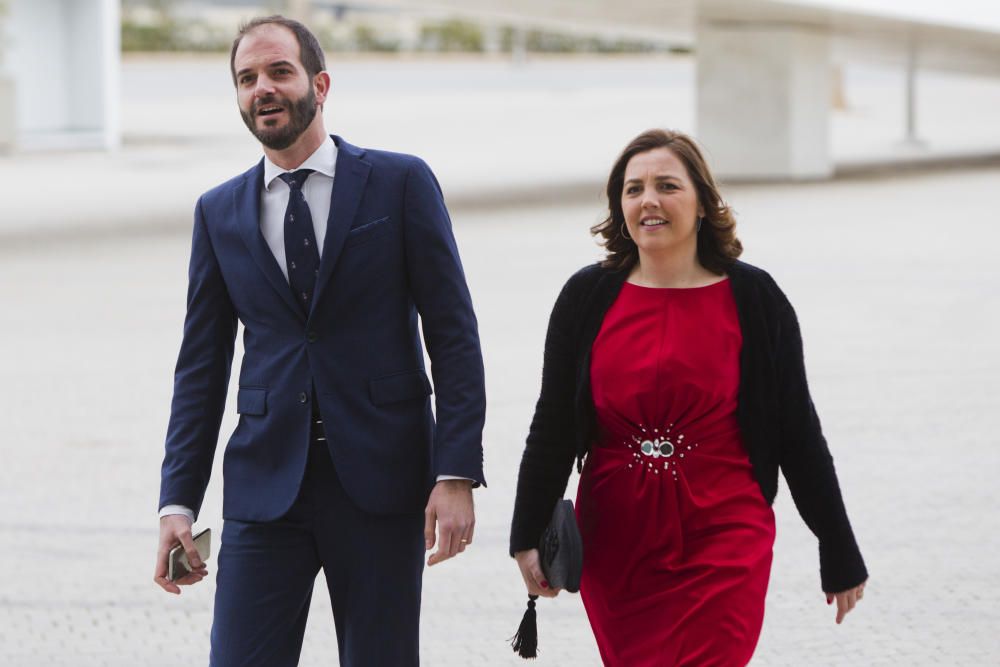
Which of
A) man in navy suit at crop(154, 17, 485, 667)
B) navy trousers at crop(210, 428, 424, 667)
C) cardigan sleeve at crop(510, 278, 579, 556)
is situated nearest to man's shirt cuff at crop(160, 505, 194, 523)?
man in navy suit at crop(154, 17, 485, 667)

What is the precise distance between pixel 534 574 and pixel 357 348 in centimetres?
62

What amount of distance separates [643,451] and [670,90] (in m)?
48.1

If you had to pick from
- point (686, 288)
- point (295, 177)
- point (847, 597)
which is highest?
point (295, 177)

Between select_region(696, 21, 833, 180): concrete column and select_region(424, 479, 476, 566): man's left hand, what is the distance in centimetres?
2204

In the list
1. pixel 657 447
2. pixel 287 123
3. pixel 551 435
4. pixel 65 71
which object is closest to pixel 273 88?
pixel 287 123

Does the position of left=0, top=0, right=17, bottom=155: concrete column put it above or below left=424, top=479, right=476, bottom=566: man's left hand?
above

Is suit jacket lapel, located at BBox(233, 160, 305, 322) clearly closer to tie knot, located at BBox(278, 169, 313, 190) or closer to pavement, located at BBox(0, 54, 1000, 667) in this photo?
tie knot, located at BBox(278, 169, 313, 190)

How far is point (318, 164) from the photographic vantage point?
3.41m

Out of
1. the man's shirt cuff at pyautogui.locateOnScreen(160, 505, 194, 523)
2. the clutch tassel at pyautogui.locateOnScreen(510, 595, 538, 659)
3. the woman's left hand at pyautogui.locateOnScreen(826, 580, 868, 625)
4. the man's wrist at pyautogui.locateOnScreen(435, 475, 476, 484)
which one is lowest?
the clutch tassel at pyautogui.locateOnScreen(510, 595, 538, 659)

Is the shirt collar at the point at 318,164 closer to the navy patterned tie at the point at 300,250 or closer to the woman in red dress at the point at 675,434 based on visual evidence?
the navy patterned tie at the point at 300,250

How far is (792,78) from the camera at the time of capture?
24781 millimetres

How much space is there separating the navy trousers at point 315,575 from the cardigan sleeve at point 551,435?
0.32 m

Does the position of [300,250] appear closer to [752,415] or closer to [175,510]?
[175,510]

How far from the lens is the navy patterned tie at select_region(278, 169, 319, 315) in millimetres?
3354
